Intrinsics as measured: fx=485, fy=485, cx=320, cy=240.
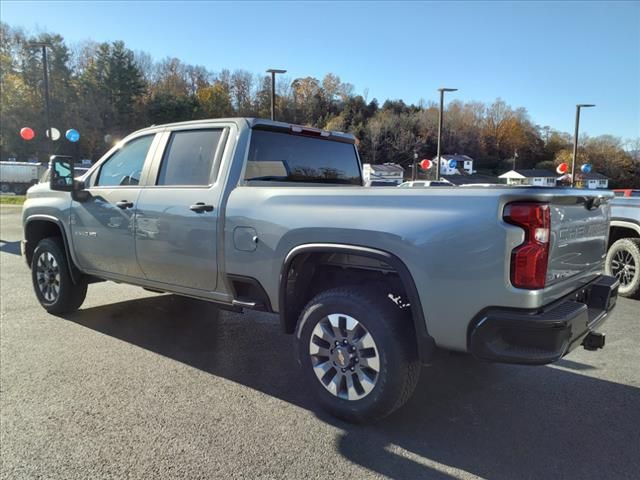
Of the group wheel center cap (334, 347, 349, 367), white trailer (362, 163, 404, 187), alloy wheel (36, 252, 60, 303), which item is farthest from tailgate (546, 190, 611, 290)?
alloy wheel (36, 252, 60, 303)

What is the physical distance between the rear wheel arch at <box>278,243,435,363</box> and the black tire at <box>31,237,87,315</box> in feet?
10.2

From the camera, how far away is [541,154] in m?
104

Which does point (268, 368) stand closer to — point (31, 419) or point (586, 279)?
point (31, 419)

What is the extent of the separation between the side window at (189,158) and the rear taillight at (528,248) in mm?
2346

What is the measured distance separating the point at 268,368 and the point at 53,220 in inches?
118

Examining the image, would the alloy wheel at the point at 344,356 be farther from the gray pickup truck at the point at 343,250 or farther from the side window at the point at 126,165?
the side window at the point at 126,165

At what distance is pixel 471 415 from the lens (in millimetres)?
3244

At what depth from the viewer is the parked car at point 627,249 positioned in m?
6.37

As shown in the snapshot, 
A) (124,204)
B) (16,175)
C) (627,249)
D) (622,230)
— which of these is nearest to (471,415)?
(124,204)

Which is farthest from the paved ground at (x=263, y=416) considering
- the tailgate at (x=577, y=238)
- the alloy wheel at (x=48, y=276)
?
the tailgate at (x=577, y=238)

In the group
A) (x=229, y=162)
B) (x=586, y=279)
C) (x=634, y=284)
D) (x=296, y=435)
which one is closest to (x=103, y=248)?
(x=229, y=162)

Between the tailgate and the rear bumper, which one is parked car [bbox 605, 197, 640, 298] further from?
the rear bumper

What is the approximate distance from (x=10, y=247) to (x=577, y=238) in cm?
1132

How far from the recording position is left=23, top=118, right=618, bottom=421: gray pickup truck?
250cm
